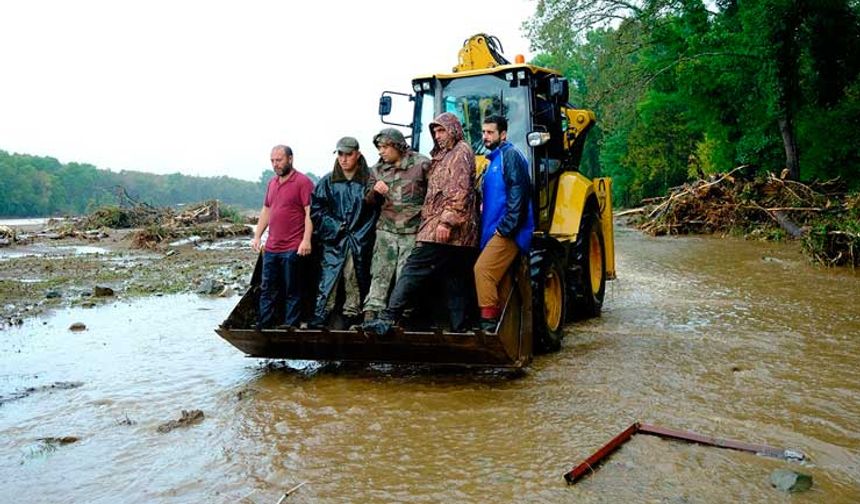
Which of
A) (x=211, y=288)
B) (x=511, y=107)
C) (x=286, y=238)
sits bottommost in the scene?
(x=211, y=288)

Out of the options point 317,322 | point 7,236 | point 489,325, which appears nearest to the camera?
point 489,325

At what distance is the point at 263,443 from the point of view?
458 cm

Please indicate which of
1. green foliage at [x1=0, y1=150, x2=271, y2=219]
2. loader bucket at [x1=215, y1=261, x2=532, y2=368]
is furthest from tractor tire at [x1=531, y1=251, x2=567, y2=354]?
green foliage at [x1=0, y1=150, x2=271, y2=219]

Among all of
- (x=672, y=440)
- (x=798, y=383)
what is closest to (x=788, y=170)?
(x=798, y=383)

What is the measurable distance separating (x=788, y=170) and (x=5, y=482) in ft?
66.5

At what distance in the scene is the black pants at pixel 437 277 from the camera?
Result: 564cm

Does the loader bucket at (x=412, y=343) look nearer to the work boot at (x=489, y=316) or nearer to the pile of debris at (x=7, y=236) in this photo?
the work boot at (x=489, y=316)

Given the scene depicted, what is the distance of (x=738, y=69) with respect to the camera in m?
20.6

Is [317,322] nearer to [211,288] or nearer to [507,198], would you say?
[507,198]

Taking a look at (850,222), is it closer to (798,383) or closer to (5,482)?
(798,383)

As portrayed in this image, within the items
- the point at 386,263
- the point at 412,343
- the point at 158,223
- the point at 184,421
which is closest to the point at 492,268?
the point at 412,343

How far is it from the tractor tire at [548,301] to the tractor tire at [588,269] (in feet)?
2.97

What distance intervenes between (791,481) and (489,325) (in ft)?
7.87

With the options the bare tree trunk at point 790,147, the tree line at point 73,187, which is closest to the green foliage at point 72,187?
the tree line at point 73,187
